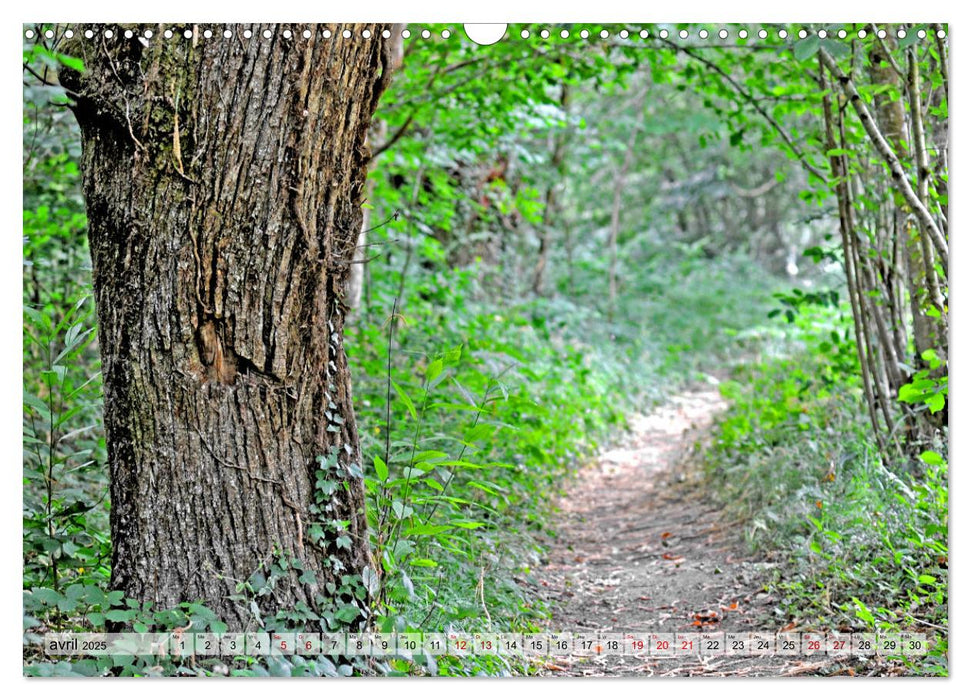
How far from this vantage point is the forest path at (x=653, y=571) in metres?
2.27

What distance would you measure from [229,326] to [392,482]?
2.06 ft

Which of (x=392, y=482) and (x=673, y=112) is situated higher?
(x=673, y=112)

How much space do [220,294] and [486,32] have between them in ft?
3.44

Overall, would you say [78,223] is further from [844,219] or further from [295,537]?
[844,219]

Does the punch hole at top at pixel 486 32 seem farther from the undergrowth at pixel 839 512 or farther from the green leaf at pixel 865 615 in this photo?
the green leaf at pixel 865 615

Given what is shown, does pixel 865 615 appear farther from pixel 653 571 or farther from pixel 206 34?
pixel 206 34

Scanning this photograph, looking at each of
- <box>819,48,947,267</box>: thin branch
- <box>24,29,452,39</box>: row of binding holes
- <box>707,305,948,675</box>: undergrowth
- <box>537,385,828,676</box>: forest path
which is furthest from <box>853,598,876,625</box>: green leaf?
<box>24,29,452,39</box>: row of binding holes

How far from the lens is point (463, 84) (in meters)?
5.45

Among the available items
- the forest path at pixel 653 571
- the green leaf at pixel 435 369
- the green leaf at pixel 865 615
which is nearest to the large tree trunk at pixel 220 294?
the green leaf at pixel 435 369

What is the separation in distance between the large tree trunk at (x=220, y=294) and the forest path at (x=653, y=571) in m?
0.88

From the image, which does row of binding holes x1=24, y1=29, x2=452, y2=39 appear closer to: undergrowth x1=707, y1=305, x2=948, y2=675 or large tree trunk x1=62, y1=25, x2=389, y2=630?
large tree trunk x1=62, y1=25, x2=389, y2=630

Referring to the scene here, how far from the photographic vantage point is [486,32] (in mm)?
2408

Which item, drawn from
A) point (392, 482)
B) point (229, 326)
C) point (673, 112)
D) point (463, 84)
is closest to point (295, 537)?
point (392, 482)

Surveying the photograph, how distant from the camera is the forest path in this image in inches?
89.2
